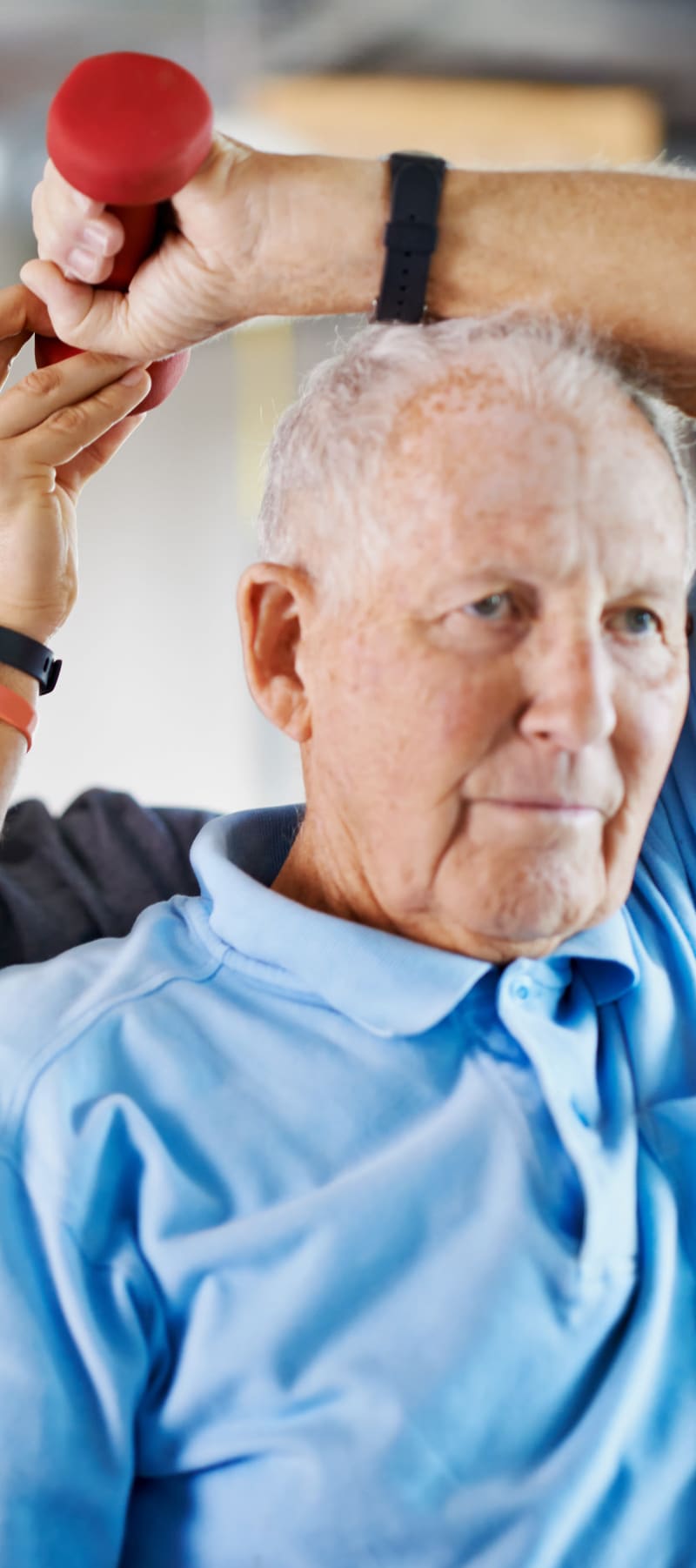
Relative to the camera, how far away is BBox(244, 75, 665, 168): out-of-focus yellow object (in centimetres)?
332

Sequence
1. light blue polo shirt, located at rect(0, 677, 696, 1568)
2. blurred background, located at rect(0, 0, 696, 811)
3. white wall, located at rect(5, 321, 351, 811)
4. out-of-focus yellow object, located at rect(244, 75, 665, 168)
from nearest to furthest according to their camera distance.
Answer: light blue polo shirt, located at rect(0, 677, 696, 1568) < blurred background, located at rect(0, 0, 696, 811) < out-of-focus yellow object, located at rect(244, 75, 665, 168) < white wall, located at rect(5, 321, 351, 811)

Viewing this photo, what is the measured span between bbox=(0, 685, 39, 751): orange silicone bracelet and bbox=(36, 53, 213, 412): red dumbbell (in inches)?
16.5

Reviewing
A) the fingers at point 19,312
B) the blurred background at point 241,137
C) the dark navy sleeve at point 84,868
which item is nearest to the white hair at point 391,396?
the fingers at point 19,312

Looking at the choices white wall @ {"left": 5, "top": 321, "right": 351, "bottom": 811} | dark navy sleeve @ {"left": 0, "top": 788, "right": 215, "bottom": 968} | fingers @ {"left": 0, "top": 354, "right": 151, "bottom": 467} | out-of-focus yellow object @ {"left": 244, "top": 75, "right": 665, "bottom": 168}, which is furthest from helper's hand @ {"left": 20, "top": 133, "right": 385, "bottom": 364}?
white wall @ {"left": 5, "top": 321, "right": 351, "bottom": 811}

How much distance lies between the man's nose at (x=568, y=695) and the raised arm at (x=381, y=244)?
25 centimetres

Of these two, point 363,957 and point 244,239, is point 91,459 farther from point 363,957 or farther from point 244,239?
point 363,957

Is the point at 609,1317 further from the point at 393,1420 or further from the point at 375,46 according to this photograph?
the point at 375,46

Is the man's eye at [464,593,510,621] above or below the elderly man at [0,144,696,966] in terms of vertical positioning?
below

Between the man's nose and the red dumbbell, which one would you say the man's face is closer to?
the man's nose

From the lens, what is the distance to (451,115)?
3375mm

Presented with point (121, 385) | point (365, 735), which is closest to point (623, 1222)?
point (365, 735)

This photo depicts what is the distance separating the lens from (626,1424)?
2.93 ft

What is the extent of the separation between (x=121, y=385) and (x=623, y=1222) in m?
0.74

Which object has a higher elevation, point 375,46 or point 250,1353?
point 375,46
